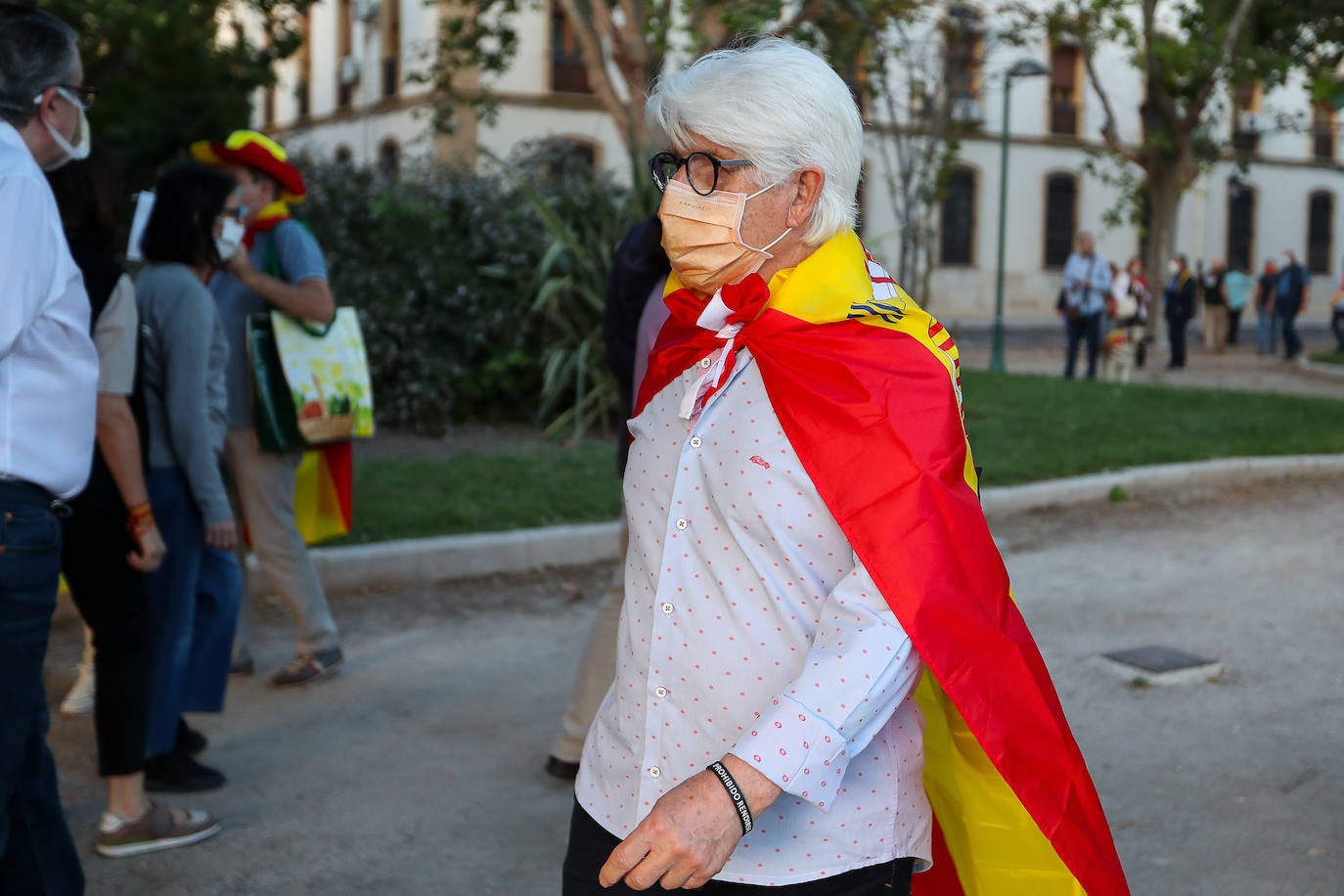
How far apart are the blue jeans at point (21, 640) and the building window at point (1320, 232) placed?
162 feet

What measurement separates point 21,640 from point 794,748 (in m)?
1.58

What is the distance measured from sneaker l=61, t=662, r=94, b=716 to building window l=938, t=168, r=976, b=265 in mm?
36437

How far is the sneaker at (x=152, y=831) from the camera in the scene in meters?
3.96

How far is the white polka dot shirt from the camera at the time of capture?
1.97 m

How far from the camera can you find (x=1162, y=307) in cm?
2823

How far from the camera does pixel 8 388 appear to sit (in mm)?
2621

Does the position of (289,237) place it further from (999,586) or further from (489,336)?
(489,336)

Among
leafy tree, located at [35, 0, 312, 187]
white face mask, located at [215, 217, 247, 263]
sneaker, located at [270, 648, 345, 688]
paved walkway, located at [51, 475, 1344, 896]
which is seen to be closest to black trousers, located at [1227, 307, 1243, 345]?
leafy tree, located at [35, 0, 312, 187]

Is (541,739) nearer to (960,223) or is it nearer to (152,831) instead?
(152,831)

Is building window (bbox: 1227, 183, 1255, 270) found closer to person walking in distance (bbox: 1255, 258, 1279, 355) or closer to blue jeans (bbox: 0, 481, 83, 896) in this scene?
person walking in distance (bbox: 1255, 258, 1279, 355)

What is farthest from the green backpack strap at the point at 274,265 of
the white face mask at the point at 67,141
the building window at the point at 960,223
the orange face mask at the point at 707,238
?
the building window at the point at 960,223

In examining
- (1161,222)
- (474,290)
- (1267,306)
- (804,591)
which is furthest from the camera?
(1161,222)

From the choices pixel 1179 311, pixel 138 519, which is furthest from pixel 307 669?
pixel 1179 311

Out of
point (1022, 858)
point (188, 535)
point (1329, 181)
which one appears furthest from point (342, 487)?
point (1329, 181)
